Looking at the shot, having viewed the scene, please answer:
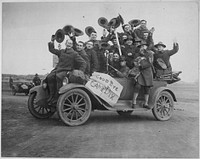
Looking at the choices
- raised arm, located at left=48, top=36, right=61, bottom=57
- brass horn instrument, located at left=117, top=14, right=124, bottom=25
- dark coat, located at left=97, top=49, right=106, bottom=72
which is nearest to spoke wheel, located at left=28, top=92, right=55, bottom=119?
raised arm, located at left=48, top=36, right=61, bottom=57

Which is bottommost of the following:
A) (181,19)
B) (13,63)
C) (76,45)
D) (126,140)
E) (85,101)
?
(126,140)

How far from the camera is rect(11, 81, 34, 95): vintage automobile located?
18.7ft

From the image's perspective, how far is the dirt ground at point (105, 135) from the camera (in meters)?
4.75

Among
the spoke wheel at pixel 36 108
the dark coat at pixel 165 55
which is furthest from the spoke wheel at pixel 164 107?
the spoke wheel at pixel 36 108

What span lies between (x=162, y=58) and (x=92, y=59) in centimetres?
144

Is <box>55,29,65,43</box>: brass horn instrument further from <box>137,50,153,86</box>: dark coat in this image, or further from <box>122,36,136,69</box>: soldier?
<box>137,50,153,86</box>: dark coat

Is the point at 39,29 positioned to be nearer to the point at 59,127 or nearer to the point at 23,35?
the point at 23,35

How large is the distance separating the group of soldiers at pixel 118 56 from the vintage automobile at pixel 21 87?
530 millimetres

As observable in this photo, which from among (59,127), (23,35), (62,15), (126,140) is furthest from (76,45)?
(126,140)

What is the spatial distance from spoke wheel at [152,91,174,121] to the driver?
171 centimetres

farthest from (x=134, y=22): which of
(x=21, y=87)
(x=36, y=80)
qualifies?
(x=21, y=87)

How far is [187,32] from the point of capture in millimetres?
5523

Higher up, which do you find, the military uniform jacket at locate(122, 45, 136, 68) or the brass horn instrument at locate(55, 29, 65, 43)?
the brass horn instrument at locate(55, 29, 65, 43)

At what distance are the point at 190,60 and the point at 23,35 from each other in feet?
10.9
